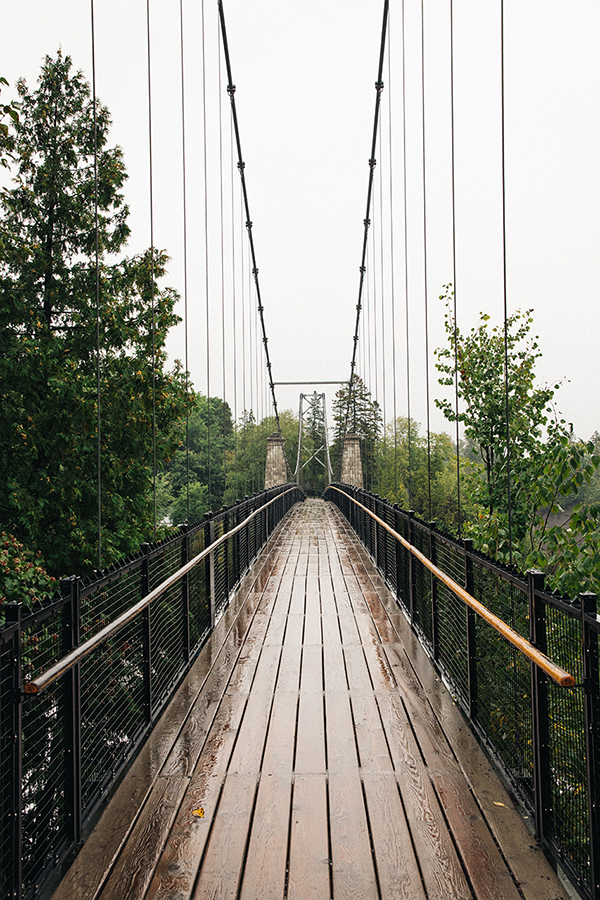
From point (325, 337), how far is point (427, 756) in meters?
84.5

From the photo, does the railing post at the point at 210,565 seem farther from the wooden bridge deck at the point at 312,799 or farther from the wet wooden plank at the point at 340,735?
the wet wooden plank at the point at 340,735

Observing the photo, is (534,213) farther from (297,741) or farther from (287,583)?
(297,741)

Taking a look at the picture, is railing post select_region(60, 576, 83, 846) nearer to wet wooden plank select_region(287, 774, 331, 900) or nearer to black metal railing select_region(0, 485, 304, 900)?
black metal railing select_region(0, 485, 304, 900)

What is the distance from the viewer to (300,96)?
3575 cm

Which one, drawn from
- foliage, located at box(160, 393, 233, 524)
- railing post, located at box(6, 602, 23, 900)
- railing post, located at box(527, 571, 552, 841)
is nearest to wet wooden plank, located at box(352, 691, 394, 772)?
railing post, located at box(527, 571, 552, 841)

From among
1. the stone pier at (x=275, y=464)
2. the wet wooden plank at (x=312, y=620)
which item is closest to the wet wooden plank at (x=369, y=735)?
the wet wooden plank at (x=312, y=620)

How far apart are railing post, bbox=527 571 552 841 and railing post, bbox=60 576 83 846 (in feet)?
4.85

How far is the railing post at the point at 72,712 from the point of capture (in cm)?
197

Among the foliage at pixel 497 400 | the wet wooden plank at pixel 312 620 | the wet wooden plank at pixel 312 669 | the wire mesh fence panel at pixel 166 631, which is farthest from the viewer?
the foliage at pixel 497 400

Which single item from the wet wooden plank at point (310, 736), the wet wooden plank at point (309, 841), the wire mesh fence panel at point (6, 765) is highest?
the wire mesh fence panel at point (6, 765)

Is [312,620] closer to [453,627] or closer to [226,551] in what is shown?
[226,551]

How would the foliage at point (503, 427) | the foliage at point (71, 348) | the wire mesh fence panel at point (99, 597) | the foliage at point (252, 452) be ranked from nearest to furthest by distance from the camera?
the wire mesh fence panel at point (99, 597) → the foliage at point (503, 427) → the foliage at point (71, 348) → the foliage at point (252, 452)

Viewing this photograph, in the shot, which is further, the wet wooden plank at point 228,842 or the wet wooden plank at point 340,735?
the wet wooden plank at point 340,735

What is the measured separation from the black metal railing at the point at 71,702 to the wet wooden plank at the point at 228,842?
1.44 feet
